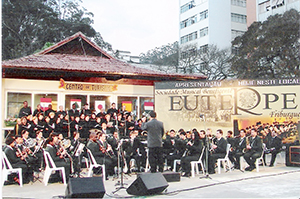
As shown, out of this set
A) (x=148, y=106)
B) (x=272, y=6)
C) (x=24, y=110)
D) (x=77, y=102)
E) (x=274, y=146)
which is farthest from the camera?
(x=272, y=6)

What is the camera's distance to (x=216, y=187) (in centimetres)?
805

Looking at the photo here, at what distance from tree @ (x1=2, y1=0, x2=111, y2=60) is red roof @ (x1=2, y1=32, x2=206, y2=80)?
1810 centimetres

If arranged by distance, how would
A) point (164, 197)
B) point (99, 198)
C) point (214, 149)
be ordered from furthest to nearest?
1. point (214, 149)
2. point (164, 197)
3. point (99, 198)

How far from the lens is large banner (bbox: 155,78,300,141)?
12594 millimetres

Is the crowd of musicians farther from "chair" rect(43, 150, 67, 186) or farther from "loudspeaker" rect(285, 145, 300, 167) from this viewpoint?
"loudspeaker" rect(285, 145, 300, 167)

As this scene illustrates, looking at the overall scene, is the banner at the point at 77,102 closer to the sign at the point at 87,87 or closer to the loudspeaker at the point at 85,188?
the sign at the point at 87,87

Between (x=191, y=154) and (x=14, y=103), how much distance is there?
25.2 ft

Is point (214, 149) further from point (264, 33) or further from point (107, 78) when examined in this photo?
point (264, 33)

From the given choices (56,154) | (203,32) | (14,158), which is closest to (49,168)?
(56,154)

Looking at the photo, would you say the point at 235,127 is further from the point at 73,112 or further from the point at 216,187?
the point at 73,112

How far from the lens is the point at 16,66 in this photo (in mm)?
12273

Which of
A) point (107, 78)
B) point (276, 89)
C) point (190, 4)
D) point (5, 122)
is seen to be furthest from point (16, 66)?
point (190, 4)

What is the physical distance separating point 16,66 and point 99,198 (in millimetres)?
7829

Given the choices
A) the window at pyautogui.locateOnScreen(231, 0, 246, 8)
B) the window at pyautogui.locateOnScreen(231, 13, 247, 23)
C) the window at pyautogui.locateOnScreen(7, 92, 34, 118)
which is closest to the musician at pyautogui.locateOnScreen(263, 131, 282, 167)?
the window at pyautogui.locateOnScreen(7, 92, 34, 118)
